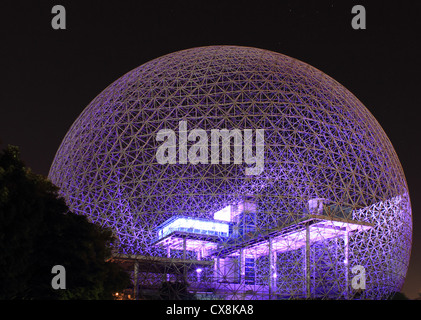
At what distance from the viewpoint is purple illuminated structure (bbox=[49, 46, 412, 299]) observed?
111 feet

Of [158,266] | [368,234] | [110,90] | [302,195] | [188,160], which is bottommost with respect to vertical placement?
[158,266]

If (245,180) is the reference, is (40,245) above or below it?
below

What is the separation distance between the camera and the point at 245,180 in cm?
3788

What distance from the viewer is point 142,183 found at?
118 feet

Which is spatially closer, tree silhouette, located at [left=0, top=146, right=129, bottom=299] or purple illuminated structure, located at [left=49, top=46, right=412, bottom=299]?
tree silhouette, located at [left=0, top=146, right=129, bottom=299]

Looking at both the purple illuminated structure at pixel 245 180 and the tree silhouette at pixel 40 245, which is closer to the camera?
the tree silhouette at pixel 40 245

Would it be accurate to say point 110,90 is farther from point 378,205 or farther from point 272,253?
point 378,205

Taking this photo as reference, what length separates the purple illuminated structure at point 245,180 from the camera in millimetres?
33750

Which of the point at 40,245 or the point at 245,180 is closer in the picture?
the point at 40,245
